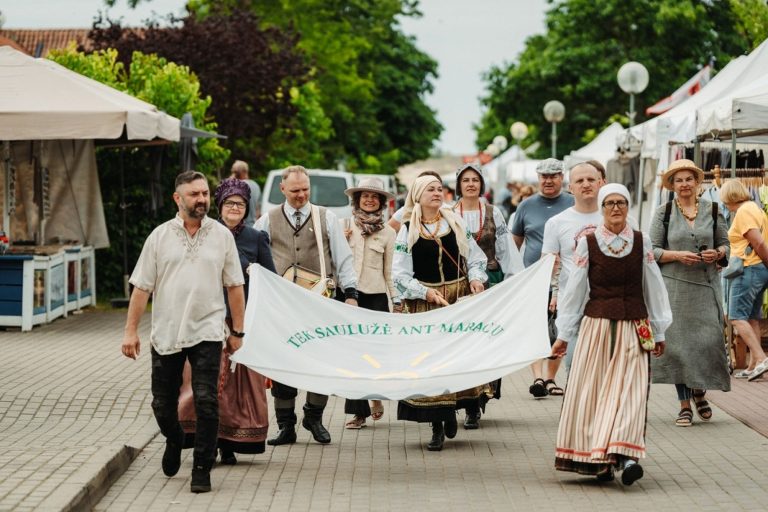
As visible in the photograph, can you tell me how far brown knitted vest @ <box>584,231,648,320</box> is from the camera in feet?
29.4

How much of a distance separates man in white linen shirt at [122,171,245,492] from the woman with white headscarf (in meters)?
1.97

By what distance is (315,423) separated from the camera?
35.1 ft

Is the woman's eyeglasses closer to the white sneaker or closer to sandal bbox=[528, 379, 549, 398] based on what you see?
sandal bbox=[528, 379, 549, 398]

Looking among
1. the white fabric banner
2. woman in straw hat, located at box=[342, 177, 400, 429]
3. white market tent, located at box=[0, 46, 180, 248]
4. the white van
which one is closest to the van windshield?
the white van

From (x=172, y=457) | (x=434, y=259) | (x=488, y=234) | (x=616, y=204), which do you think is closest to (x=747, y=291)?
(x=488, y=234)

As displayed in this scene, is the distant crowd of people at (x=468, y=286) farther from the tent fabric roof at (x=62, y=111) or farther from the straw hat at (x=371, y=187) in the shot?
the tent fabric roof at (x=62, y=111)

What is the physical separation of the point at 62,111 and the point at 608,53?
44.0 meters

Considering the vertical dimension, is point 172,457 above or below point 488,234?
below

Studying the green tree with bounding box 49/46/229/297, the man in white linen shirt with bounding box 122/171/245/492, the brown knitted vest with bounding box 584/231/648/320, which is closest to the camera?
the man in white linen shirt with bounding box 122/171/245/492

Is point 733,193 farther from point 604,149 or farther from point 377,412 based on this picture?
point 604,149

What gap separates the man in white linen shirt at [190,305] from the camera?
861 centimetres

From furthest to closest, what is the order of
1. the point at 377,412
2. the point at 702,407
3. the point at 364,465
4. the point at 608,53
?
the point at 608,53, the point at 377,412, the point at 702,407, the point at 364,465

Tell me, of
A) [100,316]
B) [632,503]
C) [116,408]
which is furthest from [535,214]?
[100,316]

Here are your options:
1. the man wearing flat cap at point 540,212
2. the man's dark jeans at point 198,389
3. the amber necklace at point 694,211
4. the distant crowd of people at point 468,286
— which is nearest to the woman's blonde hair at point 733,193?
the distant crowd of people at point 468,286
